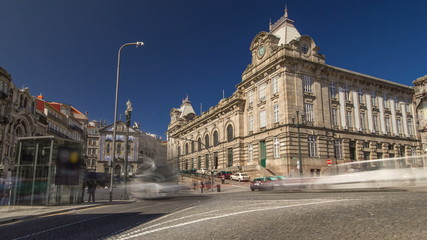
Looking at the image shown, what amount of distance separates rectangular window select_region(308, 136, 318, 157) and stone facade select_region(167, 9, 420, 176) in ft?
0.42

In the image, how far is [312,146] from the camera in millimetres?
38781

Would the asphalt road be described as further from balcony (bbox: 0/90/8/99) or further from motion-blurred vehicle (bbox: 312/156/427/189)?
balcony (bbox: 0/90/8/99)

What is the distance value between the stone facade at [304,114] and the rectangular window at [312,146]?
128 mm

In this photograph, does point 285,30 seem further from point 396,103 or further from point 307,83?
point 396,103

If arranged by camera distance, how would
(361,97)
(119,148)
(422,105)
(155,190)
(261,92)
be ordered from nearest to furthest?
(155,190)
(261,92)
(361,97)
(422,105)
(119,148)

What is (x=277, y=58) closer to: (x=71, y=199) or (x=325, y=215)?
(x=71, y=199)

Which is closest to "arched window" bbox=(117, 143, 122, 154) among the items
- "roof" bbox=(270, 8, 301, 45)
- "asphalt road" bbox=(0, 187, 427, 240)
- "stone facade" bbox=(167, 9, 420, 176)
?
"stone facade" bbox=(167, 9, 420, 176)

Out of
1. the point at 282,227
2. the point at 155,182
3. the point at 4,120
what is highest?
the point at 4,120

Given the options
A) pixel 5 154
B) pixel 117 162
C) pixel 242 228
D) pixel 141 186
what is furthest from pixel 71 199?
pixel 117 162

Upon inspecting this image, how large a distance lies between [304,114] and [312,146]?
4774 millimetres

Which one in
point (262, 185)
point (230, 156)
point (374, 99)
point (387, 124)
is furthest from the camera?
point (230, 156)

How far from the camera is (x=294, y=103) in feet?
127

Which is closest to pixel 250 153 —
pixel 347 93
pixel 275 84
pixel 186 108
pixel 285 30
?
pixel 275 84

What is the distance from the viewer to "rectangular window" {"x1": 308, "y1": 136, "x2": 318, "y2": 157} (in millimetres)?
38375
